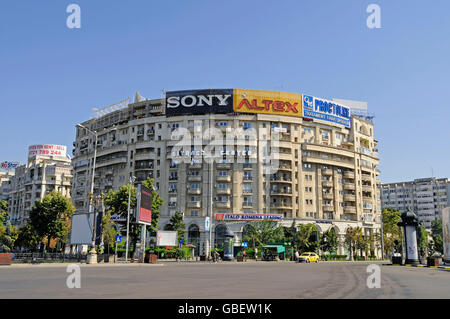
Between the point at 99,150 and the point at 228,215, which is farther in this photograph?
Result: the point at 99,150

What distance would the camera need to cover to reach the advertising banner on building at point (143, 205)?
130 feet

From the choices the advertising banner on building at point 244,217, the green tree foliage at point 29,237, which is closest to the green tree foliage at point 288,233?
the advertising banner on building at point 244,217

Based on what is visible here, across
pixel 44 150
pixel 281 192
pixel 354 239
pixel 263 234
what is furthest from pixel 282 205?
pixel 44 150

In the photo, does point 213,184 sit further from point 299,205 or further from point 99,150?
point 99,150

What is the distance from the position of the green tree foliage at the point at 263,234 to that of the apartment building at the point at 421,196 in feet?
321

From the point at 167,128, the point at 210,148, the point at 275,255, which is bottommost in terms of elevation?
the point at 275,255

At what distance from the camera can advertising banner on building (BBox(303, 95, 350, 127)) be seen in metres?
82.0

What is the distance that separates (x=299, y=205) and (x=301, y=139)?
13.8m

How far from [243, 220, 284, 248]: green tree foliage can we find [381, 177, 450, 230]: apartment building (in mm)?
97758

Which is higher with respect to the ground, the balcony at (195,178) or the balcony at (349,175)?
the balcony at (349,175)

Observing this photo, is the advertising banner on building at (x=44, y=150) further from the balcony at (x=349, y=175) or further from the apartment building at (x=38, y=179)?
the balcony at (x=349, y=175)

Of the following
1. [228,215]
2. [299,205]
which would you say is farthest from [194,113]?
[299,205]

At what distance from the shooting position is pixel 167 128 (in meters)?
80.1
